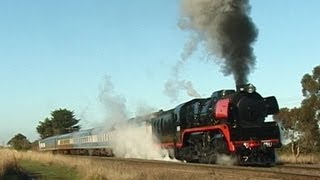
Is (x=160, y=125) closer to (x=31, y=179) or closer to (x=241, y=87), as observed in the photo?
(x=241, y=87)

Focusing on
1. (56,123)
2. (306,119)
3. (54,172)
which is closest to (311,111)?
(306,119)

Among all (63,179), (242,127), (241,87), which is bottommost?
(63,179)

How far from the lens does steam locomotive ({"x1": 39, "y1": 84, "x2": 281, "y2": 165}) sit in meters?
24.1

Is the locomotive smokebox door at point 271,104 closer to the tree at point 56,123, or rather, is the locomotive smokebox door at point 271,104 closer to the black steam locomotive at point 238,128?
the black steam locomotive at point 238,128

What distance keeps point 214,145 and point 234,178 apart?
26.9 ft

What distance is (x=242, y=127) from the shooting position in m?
24.1

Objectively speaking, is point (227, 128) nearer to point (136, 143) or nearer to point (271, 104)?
point (271, 104)

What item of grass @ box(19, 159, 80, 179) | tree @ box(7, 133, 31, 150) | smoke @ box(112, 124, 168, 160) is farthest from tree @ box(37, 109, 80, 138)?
grass @ box(19, 159, 80, 179)

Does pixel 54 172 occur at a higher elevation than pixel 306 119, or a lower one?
lower

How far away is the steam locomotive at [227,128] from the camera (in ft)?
78.9

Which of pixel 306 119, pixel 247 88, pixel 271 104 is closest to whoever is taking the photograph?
pixel 247 88

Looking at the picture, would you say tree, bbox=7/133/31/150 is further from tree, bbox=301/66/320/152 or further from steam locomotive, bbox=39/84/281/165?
steam locomotive, bbox=39/84/281/165

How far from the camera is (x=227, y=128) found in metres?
24.0

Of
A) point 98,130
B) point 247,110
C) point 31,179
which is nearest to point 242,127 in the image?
point 247,110
